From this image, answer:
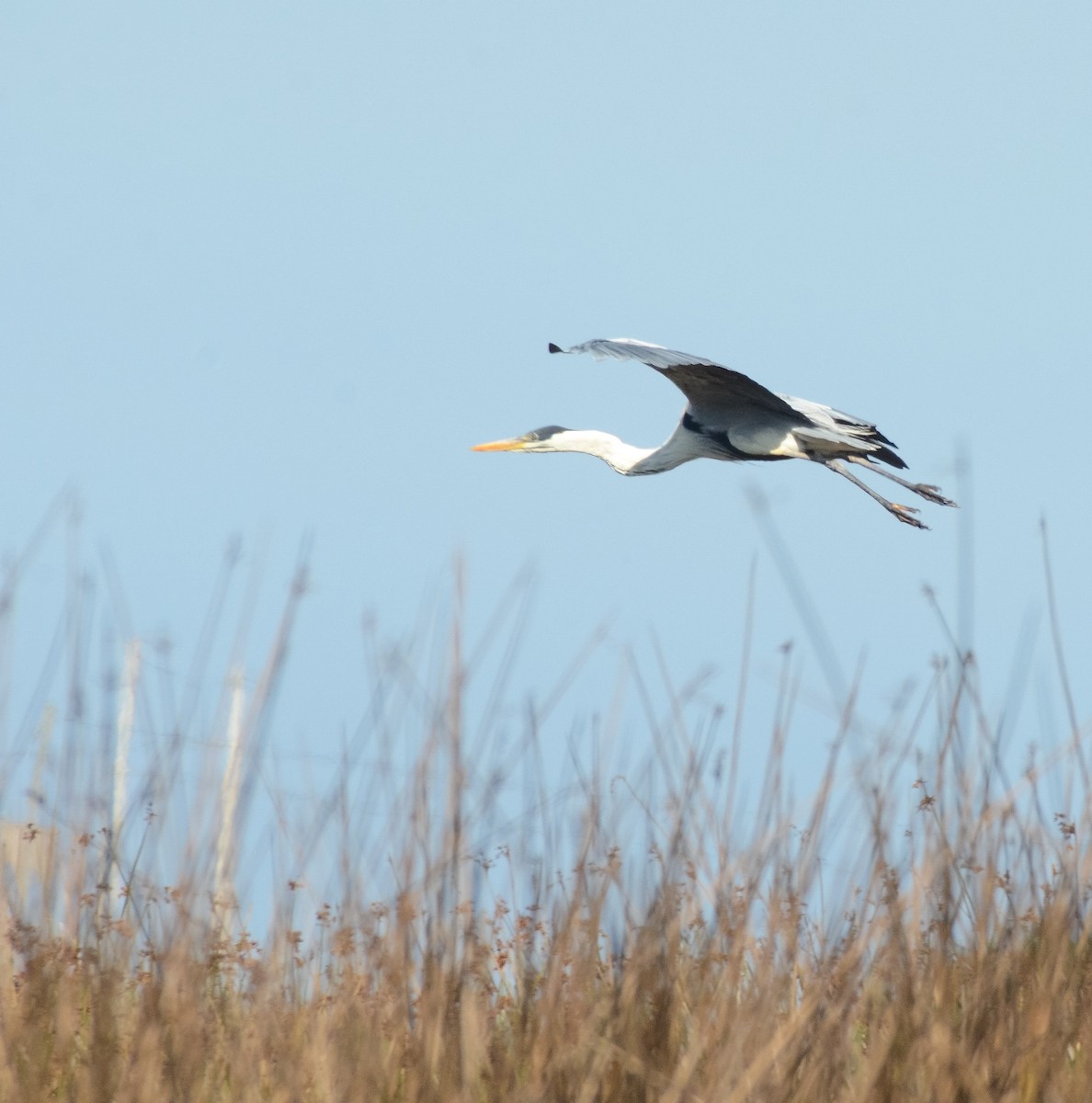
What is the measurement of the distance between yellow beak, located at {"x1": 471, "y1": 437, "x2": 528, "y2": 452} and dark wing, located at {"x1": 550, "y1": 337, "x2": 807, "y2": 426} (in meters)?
1.71

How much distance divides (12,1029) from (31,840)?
460 mm

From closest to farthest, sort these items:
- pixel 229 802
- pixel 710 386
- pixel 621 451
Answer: pixel 229 802, pixel 710 386, pixel 621 451

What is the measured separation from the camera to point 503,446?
29.3ft

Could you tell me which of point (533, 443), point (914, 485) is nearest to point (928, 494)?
point (914, 485)

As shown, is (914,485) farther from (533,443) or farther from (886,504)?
(533,443)

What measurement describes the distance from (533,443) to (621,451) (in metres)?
0.83

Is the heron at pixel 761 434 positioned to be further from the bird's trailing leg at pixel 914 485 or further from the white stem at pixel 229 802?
the white stem at pixel 229 802

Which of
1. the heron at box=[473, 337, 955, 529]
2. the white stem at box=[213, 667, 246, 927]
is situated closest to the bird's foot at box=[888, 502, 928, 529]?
the heron at box=[473, 337, 955, 529]

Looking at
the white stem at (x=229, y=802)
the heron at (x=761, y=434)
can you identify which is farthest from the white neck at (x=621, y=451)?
the white stem at (x=229, y=802)

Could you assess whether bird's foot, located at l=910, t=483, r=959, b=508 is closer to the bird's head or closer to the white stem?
the bird's head

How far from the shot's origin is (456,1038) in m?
2.61

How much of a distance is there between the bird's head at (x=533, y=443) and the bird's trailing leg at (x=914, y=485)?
1946 millimetres

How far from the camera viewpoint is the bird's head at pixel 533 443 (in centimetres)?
880

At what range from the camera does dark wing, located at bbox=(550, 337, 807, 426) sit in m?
5.56
